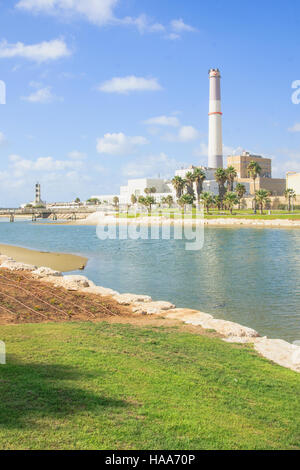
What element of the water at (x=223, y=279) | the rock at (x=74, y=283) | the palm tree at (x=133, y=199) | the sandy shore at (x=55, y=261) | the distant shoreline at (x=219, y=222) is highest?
the palm tree at (x=133, y=199)

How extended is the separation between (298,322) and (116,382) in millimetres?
11430

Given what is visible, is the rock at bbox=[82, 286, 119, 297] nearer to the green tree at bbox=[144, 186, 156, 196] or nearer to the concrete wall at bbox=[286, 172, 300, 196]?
the concrete wall at bbox=[286, 172, 300, 196]

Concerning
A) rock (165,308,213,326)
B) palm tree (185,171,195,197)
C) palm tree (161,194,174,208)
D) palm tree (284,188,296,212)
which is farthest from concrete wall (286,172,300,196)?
rock (165,308,213,326)

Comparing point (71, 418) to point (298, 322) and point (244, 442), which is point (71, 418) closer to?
point (244, 442)

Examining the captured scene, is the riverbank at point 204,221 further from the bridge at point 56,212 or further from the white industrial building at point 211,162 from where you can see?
the white industrial building at point 211,162

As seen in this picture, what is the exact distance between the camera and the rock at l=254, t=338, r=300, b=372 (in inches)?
432

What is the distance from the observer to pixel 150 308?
57.3 ft

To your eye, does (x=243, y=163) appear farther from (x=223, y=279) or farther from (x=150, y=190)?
(x=223, y=279)

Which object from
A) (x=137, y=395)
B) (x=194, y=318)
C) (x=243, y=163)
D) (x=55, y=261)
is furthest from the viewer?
(x=243, y=163)

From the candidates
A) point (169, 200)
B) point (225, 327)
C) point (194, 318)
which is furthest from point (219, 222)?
point (225, 327)

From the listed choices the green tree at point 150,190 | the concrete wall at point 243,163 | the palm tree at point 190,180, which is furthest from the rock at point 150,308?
the concrete wall at point 243,163

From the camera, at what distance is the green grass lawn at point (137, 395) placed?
5.97 meters

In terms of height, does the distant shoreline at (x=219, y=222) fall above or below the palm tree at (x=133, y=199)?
below

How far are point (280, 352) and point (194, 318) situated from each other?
176 inches
